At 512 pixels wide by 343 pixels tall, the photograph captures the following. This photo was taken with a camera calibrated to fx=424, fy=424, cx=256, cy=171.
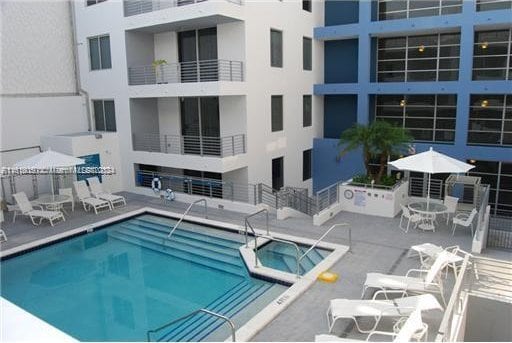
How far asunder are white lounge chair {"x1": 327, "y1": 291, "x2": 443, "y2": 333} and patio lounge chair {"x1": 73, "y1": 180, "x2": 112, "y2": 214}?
37.4 feet

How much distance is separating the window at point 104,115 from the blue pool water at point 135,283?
6977mm

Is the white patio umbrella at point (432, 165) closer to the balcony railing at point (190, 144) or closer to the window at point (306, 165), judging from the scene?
the balcony railing at point (190, 144)

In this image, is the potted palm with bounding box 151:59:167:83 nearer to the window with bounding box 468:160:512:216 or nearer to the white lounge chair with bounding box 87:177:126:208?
the white lounge chair with bounding box 87:177:126:208

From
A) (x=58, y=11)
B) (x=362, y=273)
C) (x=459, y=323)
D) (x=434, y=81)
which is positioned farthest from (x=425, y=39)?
(x=58, y=11)

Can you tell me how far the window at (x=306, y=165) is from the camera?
2156cm

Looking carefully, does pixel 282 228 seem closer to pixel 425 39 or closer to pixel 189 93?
pixel 189 93

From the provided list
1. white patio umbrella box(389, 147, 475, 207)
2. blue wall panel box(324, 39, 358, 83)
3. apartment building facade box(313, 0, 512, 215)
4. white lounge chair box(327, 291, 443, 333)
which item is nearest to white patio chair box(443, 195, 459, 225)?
white patio umbrella box(389, 147, 475, 207)

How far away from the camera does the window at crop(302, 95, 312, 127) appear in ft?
68.8

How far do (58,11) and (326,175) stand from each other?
15.0 m

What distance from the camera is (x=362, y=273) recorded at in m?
10.2

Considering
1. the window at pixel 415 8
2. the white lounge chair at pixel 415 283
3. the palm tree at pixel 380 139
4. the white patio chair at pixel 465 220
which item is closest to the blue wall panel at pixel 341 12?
the window at pixel 415 8

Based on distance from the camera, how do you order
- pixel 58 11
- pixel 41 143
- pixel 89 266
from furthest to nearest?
1. pixel 58 11
2. pixel 41 143
3. pixel 89 266

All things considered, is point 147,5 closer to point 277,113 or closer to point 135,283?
point 277,113

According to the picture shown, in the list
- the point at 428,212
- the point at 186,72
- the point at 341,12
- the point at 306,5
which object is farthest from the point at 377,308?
the point at 341,12
